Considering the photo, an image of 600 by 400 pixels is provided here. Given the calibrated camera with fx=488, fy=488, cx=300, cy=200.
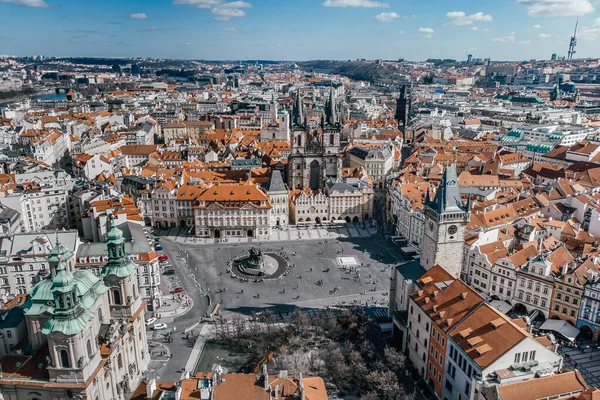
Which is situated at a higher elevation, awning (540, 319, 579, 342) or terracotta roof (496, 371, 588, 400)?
terracotta roof (496, 371, 588, 400)

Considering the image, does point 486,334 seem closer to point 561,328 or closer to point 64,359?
point 561,328

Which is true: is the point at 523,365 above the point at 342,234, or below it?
above

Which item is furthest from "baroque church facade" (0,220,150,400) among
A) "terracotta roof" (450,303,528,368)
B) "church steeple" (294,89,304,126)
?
"church steeple" (294,89,304,126)

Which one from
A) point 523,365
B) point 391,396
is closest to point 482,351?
point 523,365

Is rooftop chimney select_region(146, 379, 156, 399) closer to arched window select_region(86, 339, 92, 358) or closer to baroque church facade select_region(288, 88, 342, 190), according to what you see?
arched window select_region(86, 339, 92, 358)

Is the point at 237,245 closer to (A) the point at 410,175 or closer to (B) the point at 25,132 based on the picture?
(A) the point at 410,175

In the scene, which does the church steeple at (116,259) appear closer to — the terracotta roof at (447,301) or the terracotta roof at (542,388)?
the terracotta roof at (447,301)

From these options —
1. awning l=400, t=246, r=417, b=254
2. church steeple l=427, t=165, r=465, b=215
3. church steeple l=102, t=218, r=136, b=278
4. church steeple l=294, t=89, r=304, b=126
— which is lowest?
awning l=400, t=246, r=417, b=254
